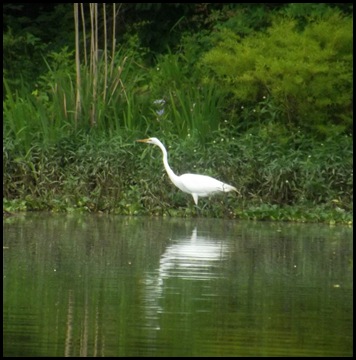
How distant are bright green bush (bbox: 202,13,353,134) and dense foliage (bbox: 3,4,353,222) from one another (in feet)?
0.07

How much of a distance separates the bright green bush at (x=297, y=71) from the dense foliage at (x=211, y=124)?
0.02 meters

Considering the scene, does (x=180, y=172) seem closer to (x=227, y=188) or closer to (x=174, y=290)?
(x=227, y=188)

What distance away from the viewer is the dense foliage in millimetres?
19250

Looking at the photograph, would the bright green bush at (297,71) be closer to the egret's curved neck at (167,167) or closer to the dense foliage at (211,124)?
the dense foliage at (211,124)

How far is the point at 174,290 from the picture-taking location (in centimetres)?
1132

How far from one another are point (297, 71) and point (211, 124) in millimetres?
1594

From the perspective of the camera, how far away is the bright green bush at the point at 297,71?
20.7m

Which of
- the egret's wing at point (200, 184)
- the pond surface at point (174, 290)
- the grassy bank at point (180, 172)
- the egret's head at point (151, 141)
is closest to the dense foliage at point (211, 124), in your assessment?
the grassy bank at point (180, 172)

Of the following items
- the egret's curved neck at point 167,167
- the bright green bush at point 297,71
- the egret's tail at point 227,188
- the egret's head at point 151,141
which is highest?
the bright green bush at point 297,71

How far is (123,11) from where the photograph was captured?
89.6 ft

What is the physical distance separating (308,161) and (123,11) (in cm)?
894

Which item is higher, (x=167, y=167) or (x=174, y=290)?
(x=167, y=167)

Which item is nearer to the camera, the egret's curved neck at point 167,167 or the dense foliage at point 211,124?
the egret's curved neck at point 167,167

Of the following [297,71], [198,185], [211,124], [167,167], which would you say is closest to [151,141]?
[167,167]
